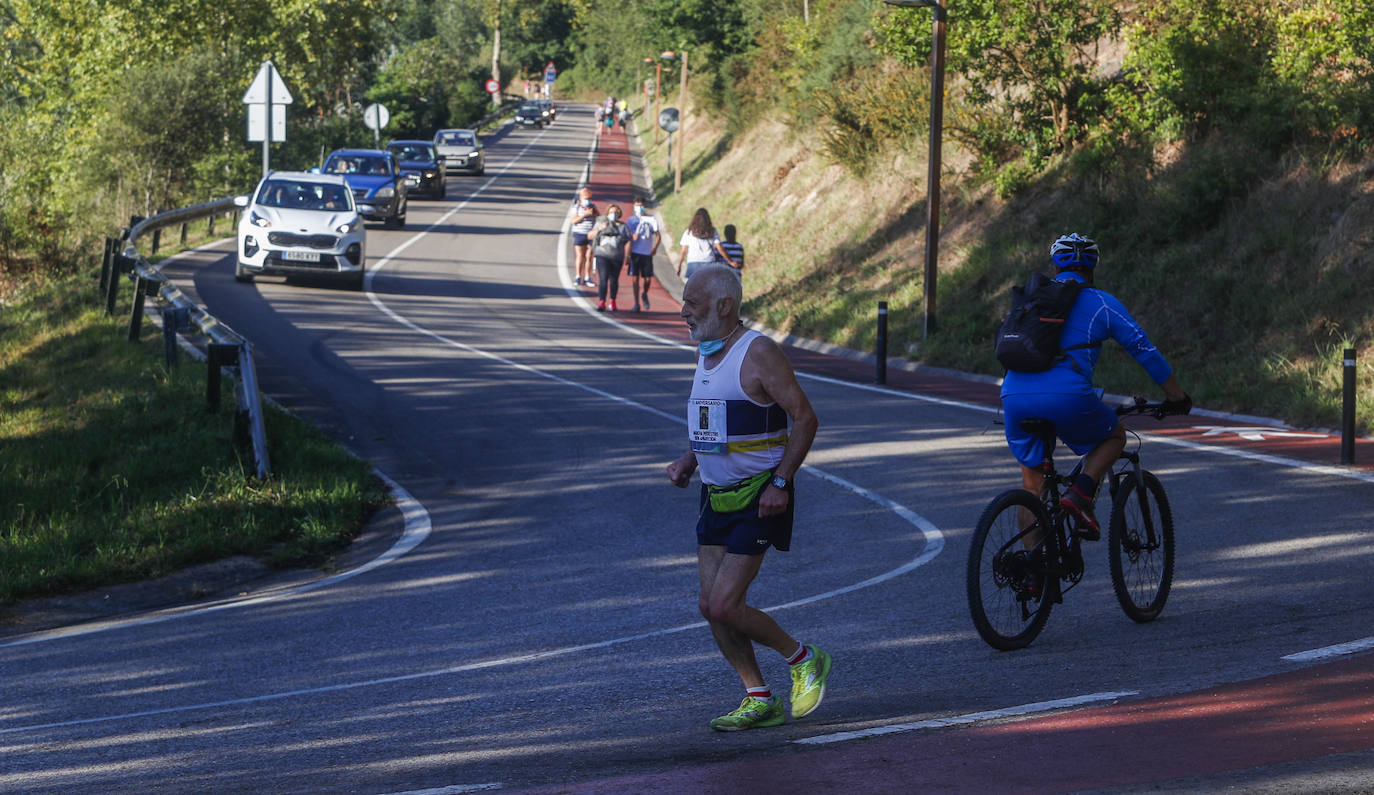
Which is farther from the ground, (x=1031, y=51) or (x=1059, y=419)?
(x=1031, y=51)

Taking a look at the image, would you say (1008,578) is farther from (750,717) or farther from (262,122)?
(262,122)

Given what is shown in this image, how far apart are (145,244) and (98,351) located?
604 inches

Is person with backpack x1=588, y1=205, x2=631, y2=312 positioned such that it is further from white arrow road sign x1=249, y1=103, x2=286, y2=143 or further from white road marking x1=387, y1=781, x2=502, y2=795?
white road marking x1=387, y1=781, x2=502, y2=795

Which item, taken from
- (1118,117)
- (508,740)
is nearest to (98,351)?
(508,740)

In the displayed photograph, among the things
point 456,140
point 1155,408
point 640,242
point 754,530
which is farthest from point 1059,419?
point 456,140

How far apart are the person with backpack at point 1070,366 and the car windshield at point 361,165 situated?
33.0m

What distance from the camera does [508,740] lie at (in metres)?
5.62

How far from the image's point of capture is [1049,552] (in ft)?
21.7

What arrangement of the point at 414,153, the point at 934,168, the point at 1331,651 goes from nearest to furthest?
the point at 1331,651
the point at 934,168
the point at 414,153

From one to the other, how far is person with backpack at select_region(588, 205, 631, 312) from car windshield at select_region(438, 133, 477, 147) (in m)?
38.4

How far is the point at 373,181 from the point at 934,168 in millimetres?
20213

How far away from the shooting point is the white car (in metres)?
23.9

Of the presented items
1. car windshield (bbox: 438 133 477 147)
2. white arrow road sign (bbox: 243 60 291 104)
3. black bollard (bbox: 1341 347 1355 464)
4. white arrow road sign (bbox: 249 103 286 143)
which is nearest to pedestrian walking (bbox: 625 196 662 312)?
white arrow road sign (bbox: 243 60 291 104)

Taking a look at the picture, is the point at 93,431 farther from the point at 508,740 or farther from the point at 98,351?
the point at 508,740
